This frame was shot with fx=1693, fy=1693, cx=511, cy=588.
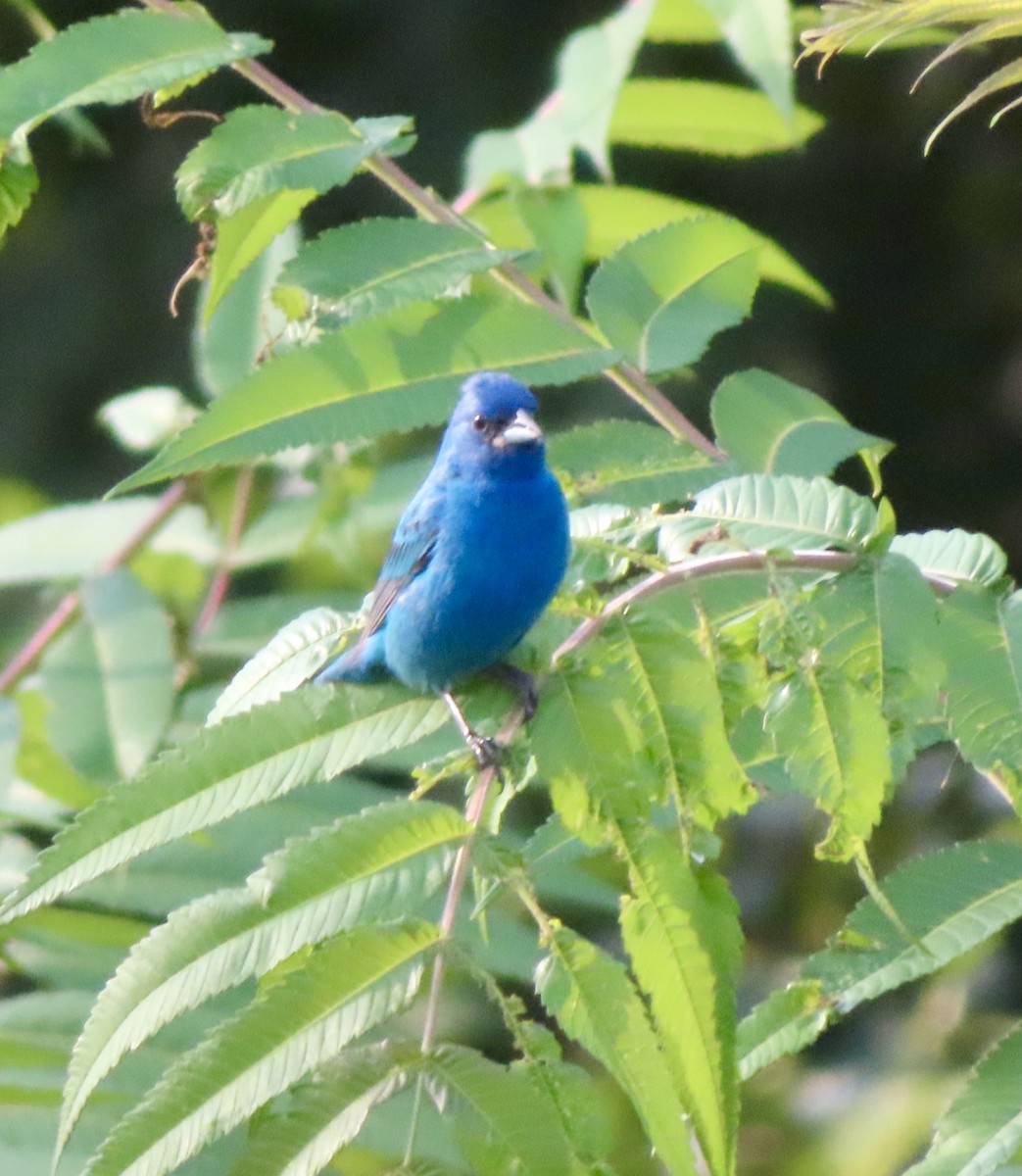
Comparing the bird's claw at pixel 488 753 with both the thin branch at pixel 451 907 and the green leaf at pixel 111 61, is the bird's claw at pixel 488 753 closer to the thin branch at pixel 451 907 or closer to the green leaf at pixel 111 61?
the thin branch at pixel 451 907

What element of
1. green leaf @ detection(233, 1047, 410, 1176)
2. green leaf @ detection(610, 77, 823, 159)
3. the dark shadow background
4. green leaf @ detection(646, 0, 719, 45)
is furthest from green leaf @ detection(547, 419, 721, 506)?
the dark shadow background

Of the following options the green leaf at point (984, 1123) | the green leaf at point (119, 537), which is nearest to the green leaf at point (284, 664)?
the green leaf at point (984, 1123)

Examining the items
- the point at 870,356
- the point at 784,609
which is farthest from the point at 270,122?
the point at 870,356

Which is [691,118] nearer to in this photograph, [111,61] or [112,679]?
[111,61]

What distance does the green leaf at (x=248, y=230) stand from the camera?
228 cm

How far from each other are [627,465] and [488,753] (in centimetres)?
51

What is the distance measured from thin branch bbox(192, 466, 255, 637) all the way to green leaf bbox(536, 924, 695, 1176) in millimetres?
1736

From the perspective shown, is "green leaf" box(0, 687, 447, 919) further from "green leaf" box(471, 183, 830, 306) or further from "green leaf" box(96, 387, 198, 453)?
"green leaf" box(96, 387, 198, 453)

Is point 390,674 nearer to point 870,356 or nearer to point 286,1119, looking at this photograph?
point 286,1119

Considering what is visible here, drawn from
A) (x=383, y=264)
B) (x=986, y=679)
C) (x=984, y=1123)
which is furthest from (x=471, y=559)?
(x=984, y=1123)

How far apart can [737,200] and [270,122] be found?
11.7 ft

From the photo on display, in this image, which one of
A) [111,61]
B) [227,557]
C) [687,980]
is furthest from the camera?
[227,557]

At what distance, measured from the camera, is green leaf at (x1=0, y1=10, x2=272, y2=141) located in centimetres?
204

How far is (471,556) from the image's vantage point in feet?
8.70
